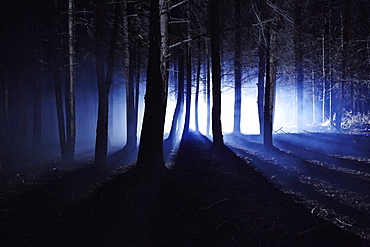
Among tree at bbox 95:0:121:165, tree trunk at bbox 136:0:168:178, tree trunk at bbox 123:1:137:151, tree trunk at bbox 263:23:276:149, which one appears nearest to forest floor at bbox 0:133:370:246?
tree trunk at bbox 136:0:168:178

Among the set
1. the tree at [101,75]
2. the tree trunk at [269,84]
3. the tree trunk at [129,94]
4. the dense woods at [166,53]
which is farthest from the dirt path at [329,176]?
the tree trunk at [129,94]

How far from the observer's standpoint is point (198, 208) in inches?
204

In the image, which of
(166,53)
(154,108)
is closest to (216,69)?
(166,53)

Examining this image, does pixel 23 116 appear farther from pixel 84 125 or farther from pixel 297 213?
pixel 297 213

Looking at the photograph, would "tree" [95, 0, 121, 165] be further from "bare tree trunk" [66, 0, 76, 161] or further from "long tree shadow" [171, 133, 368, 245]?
"long tree shadow" [171, 133, 368, 245]

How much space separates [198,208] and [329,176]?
494cm

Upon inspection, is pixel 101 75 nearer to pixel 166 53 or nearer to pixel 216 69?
pixel 166 53

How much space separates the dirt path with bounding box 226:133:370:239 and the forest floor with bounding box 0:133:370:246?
1.1 inches

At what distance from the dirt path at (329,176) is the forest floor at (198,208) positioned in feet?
0.09

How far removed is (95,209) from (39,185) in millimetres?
3827

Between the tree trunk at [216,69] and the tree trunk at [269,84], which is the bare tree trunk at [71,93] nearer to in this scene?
the tree trunk at [216,69]

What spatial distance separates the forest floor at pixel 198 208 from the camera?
13.4ft

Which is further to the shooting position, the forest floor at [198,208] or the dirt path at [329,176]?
the dirt path at [329,176]

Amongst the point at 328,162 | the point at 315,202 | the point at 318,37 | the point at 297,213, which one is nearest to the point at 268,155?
the point at 328,162
